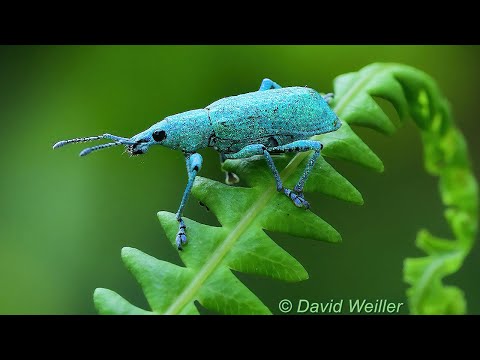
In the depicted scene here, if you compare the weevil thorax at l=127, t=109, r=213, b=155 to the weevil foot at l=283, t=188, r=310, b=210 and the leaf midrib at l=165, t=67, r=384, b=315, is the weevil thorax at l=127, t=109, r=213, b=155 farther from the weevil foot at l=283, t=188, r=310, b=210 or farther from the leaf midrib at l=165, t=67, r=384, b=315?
the weevil foot at l=283, t=188, r=310, b=210

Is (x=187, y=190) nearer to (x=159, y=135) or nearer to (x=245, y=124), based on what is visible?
(x=159, y=135)

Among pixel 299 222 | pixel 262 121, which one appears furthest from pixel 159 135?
pixel 299 222

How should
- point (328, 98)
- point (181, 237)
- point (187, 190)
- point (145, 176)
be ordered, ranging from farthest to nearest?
point (145, 176) → point (328, 98) → point (187, 190) → point (181, 237)

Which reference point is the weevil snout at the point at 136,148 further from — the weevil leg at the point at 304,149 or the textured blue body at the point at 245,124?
the weevil leg at the point at 304,149

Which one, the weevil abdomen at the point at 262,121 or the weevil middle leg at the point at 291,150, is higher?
the weevil abdomen at the point at 262,121

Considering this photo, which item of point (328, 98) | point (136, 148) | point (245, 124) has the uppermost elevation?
point (328, 98)

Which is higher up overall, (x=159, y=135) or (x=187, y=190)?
(x=159, y=135)

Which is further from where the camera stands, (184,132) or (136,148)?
(184,132)

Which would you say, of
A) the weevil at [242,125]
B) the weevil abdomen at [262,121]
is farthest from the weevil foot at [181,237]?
the weevil abdomen at [262,121]
